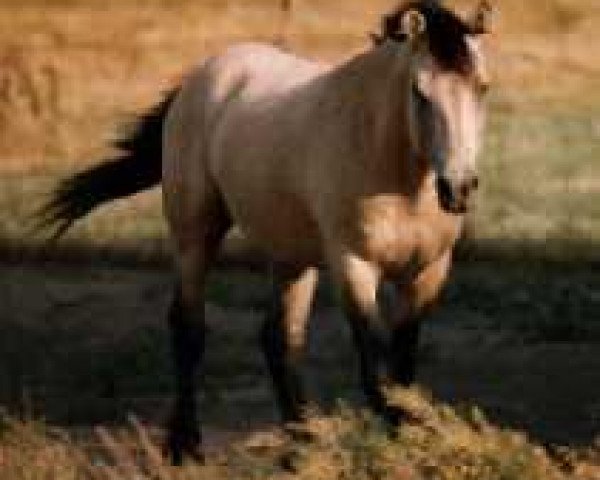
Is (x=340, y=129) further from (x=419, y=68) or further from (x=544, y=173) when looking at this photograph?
(x=544, y=173)

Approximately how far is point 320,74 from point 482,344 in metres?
3.81

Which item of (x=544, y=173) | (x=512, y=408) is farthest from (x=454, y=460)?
(x=544, y=173)

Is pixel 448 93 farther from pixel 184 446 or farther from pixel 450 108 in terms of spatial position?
pixel 184 446

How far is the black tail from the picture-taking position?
12008 mm

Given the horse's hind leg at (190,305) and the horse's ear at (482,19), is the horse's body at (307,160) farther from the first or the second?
the horse's ear at (482,19)

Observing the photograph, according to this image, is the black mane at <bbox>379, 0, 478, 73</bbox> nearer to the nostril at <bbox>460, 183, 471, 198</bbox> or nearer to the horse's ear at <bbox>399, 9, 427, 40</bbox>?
the horse's ear at <bbox>399, 9, 427, 40</bbox>

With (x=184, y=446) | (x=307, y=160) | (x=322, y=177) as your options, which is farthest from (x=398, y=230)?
(x=184, y=446)

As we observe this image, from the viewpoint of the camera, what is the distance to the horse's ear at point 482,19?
8906 mm

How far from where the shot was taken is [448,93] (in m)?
8.70

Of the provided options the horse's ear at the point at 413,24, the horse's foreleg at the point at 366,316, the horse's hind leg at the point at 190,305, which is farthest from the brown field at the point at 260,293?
the horse's ear at the point at 413,24

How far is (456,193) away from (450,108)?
36 cm

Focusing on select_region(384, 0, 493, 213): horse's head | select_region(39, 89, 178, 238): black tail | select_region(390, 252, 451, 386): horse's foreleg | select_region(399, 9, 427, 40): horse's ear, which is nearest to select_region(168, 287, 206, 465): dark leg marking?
select_region(39, 89, 178, 238): black tail

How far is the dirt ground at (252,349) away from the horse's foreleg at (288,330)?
1.73 ft

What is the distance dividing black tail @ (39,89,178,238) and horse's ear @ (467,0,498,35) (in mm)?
3143
